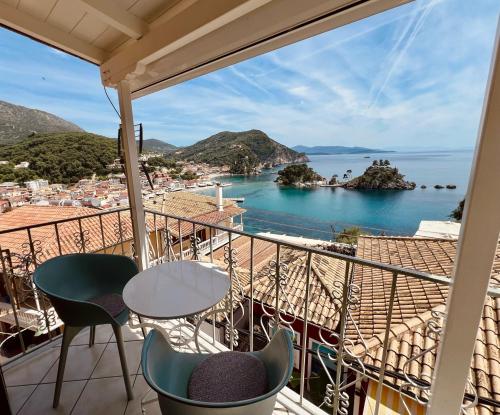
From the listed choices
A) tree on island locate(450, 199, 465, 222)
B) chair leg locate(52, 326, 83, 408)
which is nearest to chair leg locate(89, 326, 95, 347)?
chair leg locate(52, 326, 83, 408)

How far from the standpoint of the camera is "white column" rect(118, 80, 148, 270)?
2.38 m

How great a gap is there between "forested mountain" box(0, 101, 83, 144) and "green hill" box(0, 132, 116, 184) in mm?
94

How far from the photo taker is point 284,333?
1053 millimetres

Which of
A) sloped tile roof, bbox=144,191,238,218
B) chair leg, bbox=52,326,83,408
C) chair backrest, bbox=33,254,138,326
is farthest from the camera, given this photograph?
sloped tile roof, bbox=144,191,238,218

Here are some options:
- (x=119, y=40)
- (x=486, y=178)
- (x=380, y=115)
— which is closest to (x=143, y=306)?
(x=486, y=178)

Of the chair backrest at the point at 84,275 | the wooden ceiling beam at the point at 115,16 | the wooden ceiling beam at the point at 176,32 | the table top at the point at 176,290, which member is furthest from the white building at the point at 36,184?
the table top at the point at 176,290

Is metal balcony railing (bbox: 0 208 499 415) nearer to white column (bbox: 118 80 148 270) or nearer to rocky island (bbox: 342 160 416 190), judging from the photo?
white column (bbox: 118 80 148 270)

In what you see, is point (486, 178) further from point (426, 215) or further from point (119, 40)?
point (426, 215)

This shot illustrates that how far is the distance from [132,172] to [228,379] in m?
2.11

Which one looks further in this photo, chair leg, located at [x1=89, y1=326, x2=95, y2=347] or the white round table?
chair leg, located at [x1=89, y1=326, x2=95, y2=347]

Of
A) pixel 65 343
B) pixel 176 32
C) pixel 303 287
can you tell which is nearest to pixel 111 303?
pixel 65 343

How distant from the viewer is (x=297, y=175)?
487 centimetres

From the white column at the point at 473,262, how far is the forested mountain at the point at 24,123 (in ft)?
13.4

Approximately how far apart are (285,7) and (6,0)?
2.03m
